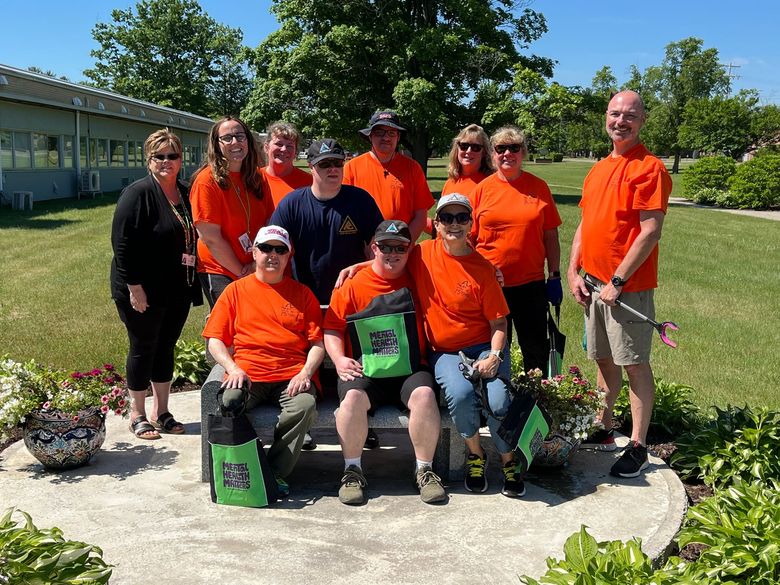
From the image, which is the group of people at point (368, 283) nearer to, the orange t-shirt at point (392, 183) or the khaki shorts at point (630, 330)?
the khaki shorts at point (630, 330)

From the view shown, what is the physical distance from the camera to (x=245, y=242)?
489 centimetres

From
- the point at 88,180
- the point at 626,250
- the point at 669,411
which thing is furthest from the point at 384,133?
the point at 88,180

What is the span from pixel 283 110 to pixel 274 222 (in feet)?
85.4

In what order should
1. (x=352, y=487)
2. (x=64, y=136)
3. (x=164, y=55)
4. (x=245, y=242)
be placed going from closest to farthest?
(x=352, y=487)
(x=245, y=242)
(x=64, y=136)
(x=164, y=55)

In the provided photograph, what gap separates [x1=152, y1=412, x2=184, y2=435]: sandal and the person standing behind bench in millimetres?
1449

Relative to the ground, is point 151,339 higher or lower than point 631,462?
higher

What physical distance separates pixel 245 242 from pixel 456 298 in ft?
4.88

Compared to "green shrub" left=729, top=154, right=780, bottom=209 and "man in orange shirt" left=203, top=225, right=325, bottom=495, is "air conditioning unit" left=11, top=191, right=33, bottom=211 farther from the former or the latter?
"green shrub" left=729, top=154, right=780, bottom=209

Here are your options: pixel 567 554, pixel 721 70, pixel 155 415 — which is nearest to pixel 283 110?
pixel 155 415

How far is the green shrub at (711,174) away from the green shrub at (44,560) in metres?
32.7

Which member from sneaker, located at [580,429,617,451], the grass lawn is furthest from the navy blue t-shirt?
the grass lawn

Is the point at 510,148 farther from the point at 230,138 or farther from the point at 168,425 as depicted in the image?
the point at 168,425

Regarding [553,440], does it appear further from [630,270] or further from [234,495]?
[234,495]

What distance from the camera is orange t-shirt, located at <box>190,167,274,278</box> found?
4730 mm
